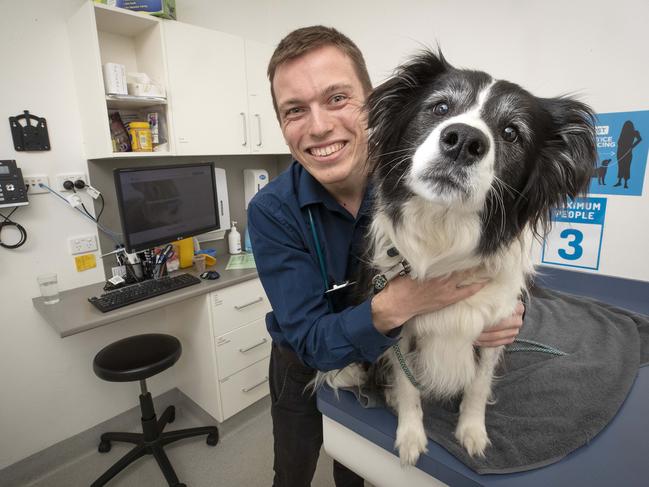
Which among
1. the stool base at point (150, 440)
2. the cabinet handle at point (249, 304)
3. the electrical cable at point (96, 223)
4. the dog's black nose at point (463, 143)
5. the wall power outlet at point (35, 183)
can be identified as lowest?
the stool base at point (150, 440)

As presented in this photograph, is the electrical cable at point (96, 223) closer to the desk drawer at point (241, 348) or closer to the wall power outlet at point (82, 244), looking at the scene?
the wall power outlet at point (82, 244)

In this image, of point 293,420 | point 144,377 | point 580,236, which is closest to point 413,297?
point 293,420

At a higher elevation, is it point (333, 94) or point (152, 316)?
point (333, 94)

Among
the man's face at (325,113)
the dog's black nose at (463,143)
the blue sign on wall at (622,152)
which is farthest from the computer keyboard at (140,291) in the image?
the blue sign on wall at (622,152)

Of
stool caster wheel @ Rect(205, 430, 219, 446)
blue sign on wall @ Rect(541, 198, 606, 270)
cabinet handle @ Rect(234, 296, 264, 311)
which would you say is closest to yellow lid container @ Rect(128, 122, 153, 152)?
cabinet handle @ Rect(234, 296, 264, 311)

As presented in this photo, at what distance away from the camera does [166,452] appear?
230 centimetres

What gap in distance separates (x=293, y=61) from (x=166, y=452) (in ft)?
8.03

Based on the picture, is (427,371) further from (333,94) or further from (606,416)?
(333,94)

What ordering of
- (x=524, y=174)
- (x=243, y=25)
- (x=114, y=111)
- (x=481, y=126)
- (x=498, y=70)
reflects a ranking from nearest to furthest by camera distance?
(x=481, y=126) < (x=524, y=174) < (x=498, y=70) < (x=114, y=111) < (x=243, y=25)

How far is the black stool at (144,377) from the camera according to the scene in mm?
1931

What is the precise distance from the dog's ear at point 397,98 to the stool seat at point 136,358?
1.72 metres

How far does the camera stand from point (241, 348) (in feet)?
8.05

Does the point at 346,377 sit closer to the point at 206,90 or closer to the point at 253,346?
the point at 253,346

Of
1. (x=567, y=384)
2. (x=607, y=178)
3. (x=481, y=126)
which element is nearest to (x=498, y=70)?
(x=607, y=178)
